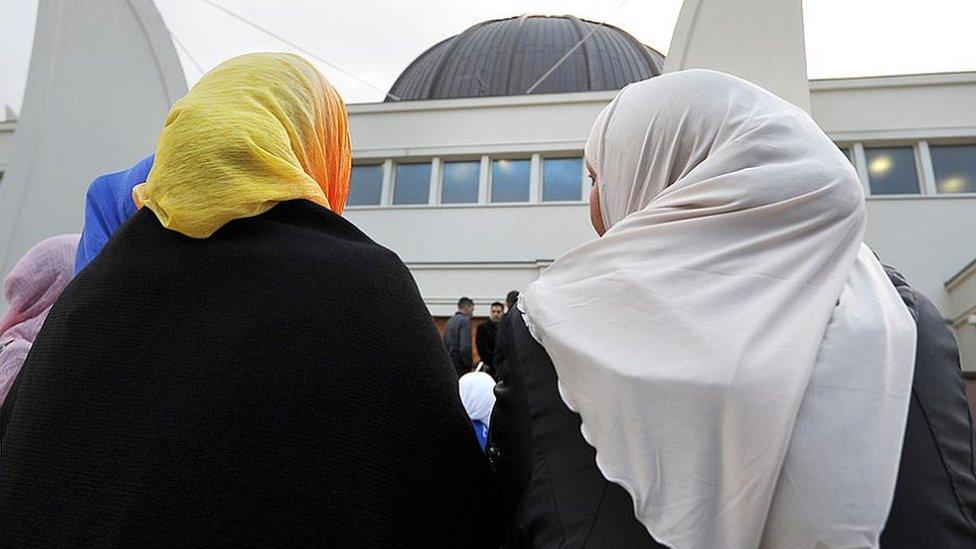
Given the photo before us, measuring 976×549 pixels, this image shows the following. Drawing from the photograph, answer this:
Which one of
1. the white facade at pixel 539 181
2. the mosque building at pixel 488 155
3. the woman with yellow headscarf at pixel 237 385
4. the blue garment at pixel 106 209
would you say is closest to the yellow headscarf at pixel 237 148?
the woman with yellow headscarf at pixel 237 385

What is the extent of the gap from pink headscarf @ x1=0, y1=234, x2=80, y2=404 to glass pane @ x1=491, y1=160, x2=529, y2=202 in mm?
10892

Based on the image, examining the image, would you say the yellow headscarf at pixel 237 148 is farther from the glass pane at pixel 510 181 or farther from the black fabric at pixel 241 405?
the glass pane at pixel 510 181

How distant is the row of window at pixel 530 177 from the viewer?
11.4 meters

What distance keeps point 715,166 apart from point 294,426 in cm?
81

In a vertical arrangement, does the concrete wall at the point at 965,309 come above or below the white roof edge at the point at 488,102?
below

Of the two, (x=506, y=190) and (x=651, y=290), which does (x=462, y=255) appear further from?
(x=651, y=290)

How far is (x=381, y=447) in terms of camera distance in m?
1.09

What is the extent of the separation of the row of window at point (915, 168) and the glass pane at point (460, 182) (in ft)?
21.5

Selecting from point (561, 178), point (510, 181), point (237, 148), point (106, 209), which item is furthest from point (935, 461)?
point (510, 181)

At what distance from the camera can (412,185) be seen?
13672mm

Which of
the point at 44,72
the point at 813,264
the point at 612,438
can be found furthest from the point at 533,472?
the point at 44,72

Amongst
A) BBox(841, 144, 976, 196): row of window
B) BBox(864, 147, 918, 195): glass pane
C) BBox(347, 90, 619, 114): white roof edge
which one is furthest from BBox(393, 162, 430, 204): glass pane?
BBox(864, 147, 918, 195): glass pane

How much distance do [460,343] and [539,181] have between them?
6.42m

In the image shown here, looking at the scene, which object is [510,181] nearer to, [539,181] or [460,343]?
[539,181]
